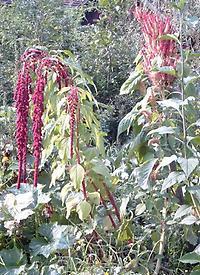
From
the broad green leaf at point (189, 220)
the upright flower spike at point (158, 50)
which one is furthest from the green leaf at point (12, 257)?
the upright flower spike at point (158, 50)

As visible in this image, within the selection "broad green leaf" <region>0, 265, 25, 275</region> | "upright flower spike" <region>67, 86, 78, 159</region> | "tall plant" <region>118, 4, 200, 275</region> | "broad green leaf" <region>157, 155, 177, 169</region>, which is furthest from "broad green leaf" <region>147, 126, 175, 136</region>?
"broad green leaf" <region>0, 265, 25, 275</region>

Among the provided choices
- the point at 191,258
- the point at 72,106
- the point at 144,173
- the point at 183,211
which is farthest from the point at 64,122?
the point at 191,258

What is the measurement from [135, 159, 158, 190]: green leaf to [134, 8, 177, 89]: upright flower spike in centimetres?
35

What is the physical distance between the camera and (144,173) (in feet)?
8.09

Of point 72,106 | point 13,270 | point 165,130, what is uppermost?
point 72,106

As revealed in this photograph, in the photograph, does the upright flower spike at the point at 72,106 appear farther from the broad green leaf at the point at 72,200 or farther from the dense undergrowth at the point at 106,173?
the broad green leaf at the point at 72,200

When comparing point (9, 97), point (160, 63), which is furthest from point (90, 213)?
point (9, 97)

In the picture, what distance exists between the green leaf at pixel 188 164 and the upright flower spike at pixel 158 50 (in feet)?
1.34

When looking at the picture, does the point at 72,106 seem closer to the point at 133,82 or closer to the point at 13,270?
the point at 133,82

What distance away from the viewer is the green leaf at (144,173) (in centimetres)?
246

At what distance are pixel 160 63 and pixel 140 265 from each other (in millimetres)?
883

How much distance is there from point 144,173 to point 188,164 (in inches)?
10.1

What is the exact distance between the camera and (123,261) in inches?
101

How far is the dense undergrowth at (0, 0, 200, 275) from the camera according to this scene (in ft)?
7.88
